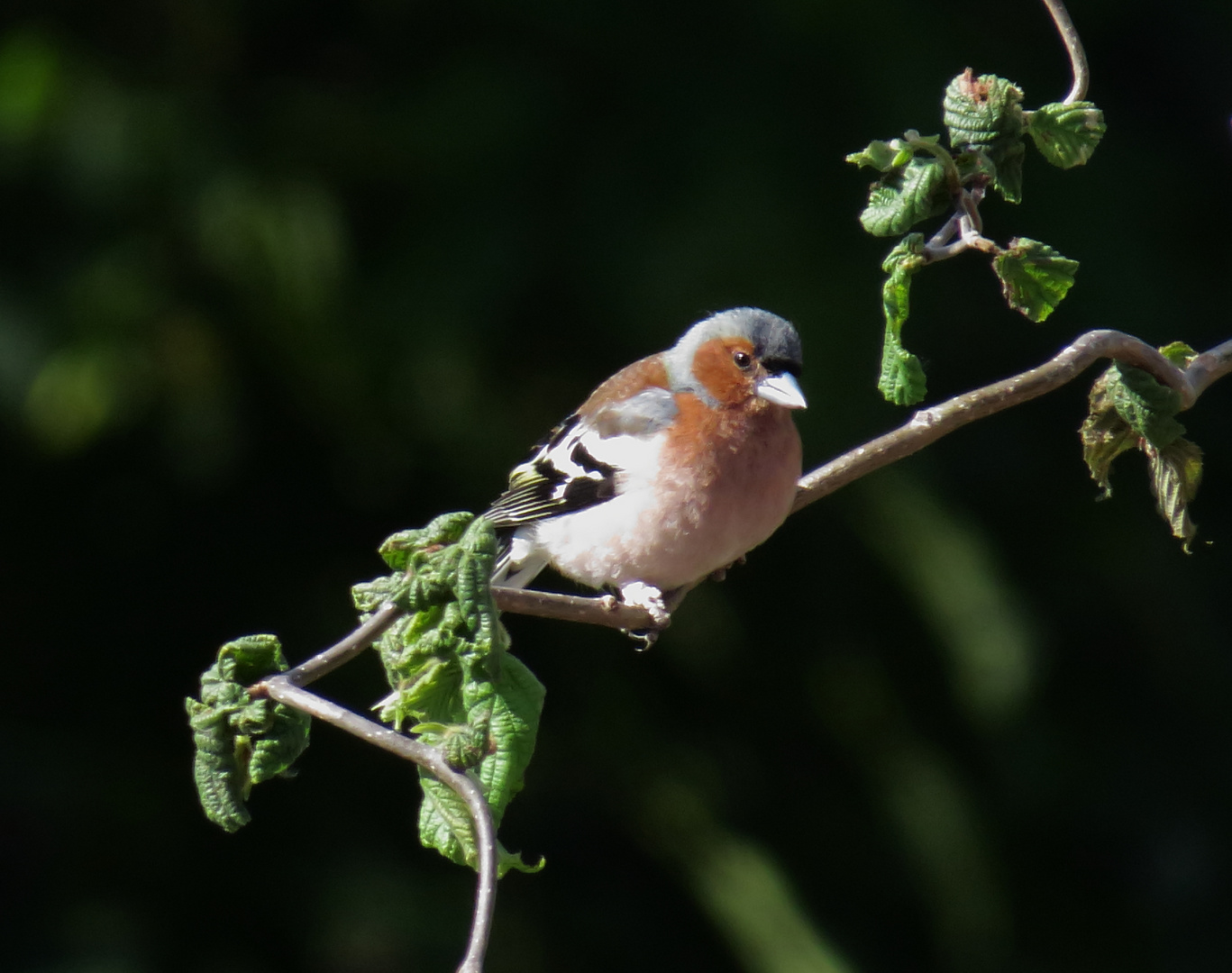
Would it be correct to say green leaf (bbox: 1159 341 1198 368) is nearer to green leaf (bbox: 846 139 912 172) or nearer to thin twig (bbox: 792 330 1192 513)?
thin twig (bbox: 792 330 1192 513)

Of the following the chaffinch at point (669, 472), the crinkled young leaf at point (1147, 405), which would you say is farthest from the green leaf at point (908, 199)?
the chaffinch at point (669, 472)

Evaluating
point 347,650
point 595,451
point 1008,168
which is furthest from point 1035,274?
point 595,451

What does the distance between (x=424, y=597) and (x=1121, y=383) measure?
1.10m

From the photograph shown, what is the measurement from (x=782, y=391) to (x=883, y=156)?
1274 mm

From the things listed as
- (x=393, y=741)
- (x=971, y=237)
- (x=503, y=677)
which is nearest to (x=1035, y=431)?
(x=971, y=237)

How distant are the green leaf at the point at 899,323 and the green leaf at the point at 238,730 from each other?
88 cm

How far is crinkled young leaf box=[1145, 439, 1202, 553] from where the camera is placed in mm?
1958

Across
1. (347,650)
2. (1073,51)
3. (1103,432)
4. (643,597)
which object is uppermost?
(1073,51)

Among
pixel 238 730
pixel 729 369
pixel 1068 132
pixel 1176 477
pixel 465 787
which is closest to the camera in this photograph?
pixel 465 787

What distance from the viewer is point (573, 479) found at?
3217mm

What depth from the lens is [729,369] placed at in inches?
126

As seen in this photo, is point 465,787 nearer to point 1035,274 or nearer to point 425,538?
point 425,538

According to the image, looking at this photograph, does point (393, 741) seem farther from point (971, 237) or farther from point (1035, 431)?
point (1035, 431)

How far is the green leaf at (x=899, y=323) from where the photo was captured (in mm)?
1778
